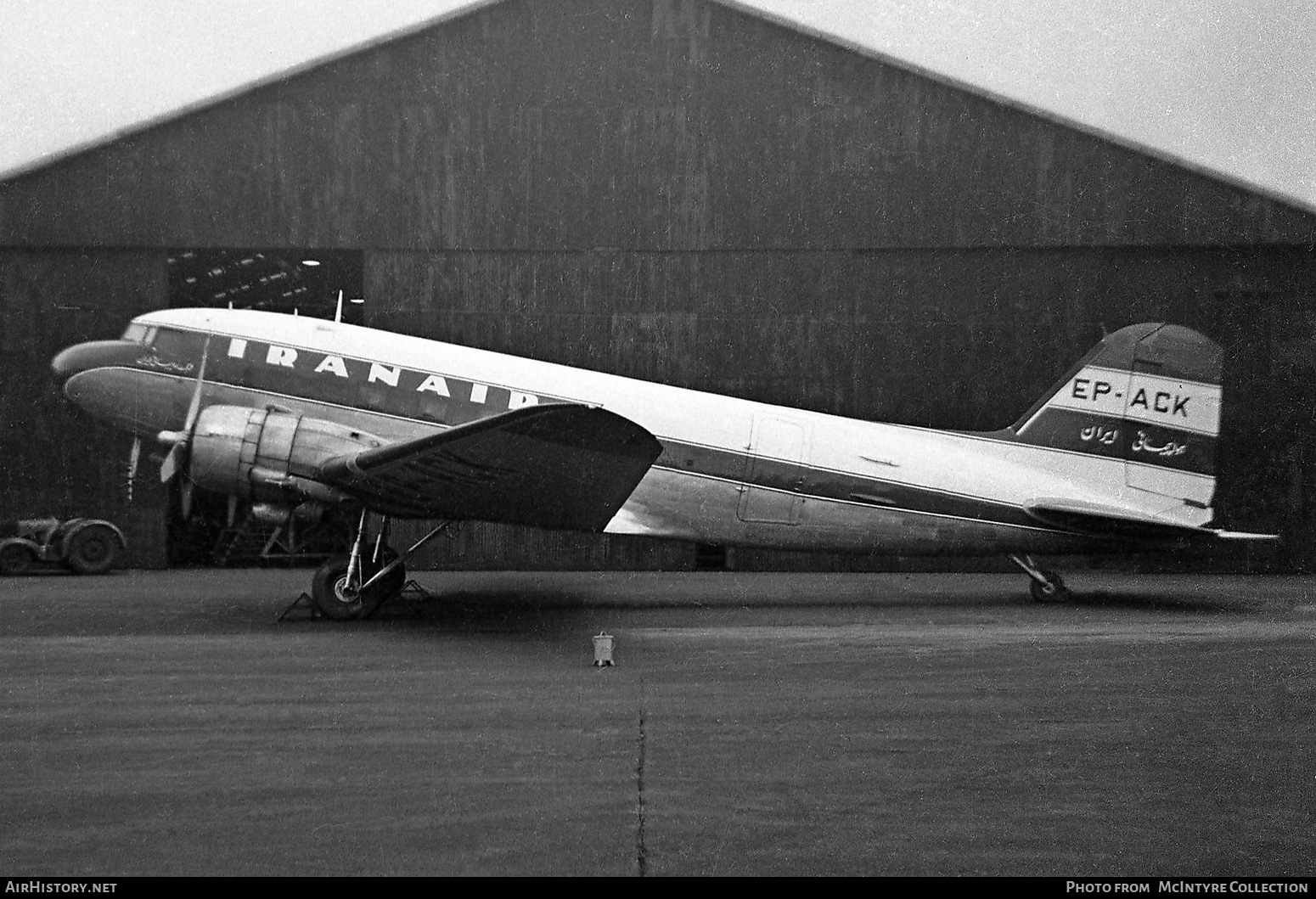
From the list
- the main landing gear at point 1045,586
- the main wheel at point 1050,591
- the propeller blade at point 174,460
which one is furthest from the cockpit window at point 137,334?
the main wheel at point 1050,591

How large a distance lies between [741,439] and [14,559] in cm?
1151

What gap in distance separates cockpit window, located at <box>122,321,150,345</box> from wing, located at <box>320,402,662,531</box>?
3.29 m

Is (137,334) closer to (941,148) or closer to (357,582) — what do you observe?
(357,582)

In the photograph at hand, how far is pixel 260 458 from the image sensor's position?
8922 millimetres

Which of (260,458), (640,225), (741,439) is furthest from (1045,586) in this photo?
(260,458)

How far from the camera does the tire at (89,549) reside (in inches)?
574

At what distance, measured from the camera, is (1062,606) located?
11.0 metres

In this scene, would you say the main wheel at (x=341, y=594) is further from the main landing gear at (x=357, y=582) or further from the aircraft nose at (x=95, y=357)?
the aircraft nose at (x=95, y=357)

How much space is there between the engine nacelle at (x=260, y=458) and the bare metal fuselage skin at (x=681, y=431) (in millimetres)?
1064

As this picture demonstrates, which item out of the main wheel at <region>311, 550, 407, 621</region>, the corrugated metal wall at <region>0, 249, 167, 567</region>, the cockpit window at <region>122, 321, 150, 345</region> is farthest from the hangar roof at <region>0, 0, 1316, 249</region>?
the main wheel at <region>311, 550, 407, 621</region>

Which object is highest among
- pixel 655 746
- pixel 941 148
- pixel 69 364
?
pixel 941 148

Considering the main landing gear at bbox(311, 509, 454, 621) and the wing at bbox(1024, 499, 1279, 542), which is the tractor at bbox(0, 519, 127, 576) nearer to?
the main landing gear at bbox(311, 509, 454, 621)

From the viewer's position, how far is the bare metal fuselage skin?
10.1 meters
